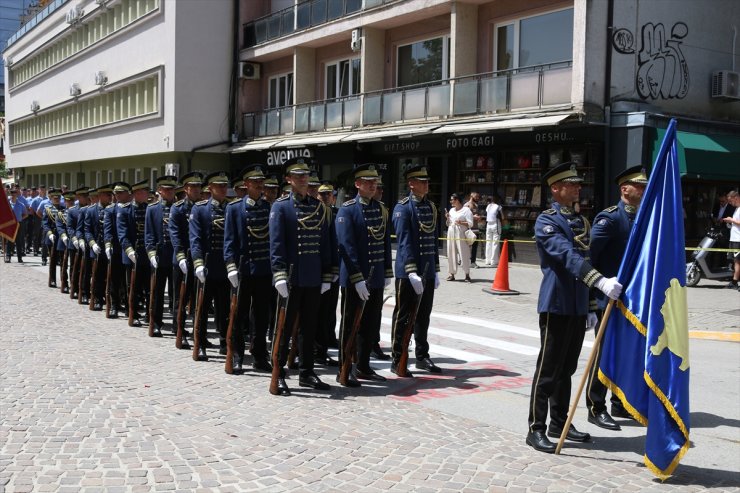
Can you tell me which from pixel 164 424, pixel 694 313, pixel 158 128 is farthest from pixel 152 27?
pixel 164 424

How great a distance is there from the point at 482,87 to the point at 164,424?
16.7 m

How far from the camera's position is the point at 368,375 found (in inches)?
338

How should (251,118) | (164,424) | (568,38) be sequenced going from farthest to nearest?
(251,118) → (568,38) → (164,424)

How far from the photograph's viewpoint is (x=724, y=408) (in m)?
7.45

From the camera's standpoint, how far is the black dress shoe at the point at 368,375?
855 centimetres

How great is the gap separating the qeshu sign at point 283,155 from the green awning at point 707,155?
13.3 meters

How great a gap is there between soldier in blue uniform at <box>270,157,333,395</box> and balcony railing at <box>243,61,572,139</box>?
12.7m

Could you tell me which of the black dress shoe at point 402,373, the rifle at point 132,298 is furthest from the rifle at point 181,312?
the black dress shoe at point 402,373

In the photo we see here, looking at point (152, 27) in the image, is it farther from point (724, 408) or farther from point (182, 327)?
point (724, 408)

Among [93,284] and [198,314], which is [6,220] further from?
[93,284]

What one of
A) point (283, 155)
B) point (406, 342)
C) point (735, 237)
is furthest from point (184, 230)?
point (283, 155)

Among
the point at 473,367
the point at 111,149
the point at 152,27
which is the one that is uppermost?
the point at 152,27

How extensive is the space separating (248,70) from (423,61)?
10.6m

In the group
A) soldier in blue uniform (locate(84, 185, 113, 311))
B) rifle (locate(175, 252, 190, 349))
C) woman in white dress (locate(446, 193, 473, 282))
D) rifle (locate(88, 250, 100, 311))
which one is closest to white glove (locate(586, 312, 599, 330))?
rifle (locate(175, 252, 190, 349))
